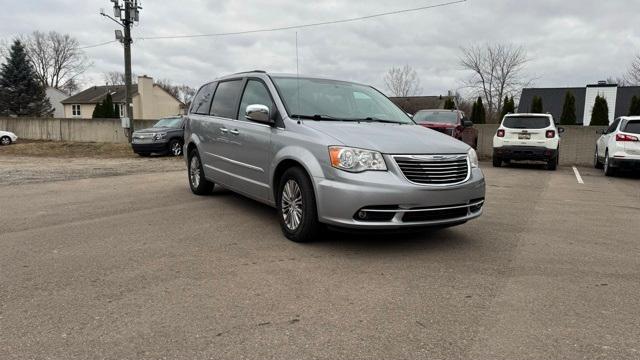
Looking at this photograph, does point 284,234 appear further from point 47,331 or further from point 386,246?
point 47,331

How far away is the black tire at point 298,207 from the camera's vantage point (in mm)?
4859

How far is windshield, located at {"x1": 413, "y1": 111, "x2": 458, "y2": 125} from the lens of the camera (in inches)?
588

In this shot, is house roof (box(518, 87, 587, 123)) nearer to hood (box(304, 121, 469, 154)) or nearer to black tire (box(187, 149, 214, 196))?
black tire (box(187, 149, 214, 196))

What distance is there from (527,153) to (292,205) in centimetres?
1089

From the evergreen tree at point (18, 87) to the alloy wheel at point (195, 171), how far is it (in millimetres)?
50149

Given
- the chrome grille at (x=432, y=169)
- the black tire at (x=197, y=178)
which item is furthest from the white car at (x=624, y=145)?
the black tire at (x=197, y=178)

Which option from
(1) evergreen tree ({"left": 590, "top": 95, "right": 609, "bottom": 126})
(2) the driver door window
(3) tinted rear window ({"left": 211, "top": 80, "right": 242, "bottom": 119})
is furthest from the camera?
(1) evergreen tree ({"left": 590, "top": 95, "right": 609, "bottom": 126})

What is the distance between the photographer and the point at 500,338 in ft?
10.0

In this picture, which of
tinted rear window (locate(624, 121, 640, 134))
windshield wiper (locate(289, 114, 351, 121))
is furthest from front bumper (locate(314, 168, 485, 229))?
tinted rear window (locate(624, 121, 640, 134))

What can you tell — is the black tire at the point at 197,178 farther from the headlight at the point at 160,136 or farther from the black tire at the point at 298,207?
the headlight at the point at 160,136

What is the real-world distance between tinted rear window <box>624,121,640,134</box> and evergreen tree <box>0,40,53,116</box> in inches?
2069

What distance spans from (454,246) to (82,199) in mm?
5682

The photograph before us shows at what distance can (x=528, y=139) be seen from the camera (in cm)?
1417

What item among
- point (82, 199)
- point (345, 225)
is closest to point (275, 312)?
point (345, 225)
